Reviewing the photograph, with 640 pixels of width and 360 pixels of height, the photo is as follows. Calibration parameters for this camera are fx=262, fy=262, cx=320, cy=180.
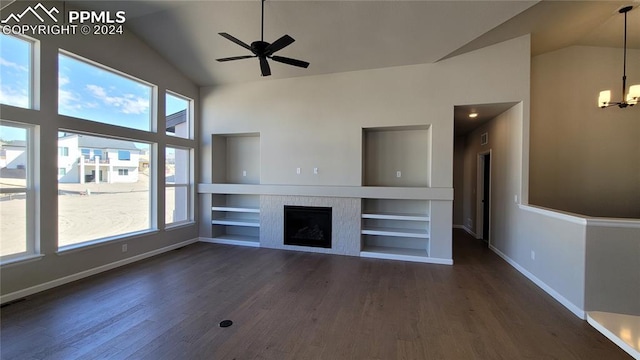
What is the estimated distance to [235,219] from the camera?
6.04 metres

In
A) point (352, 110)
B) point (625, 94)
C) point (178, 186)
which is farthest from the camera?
point (178, 186)

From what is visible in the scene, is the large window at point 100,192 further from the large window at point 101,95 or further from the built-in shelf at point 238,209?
the built-in shelf at point 238,209

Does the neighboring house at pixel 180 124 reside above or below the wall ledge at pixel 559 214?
above

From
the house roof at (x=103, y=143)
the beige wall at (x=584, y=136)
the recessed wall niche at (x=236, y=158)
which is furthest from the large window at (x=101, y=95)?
the beige wall at (x=584, y=136)

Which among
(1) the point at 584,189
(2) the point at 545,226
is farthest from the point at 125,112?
(1) the point at 584,189

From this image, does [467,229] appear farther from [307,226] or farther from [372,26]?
[372,26]

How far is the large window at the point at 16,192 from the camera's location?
312cm

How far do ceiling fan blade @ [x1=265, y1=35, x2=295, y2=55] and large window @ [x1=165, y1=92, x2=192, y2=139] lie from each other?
3176 mm

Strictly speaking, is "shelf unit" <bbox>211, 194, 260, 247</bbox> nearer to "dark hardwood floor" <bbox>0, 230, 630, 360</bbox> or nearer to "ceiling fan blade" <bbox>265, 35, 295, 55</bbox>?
"dark hardwood floor" <bbox>0, 230, 630, 360</bbox>

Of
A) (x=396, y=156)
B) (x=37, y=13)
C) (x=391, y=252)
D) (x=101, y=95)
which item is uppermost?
(x=37, y=13)

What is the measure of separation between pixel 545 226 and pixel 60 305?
6.07m

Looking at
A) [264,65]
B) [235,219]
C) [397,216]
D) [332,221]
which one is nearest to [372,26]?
[264,65]

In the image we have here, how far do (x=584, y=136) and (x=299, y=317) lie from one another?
19.0 ft

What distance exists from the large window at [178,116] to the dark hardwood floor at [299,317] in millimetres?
2855
